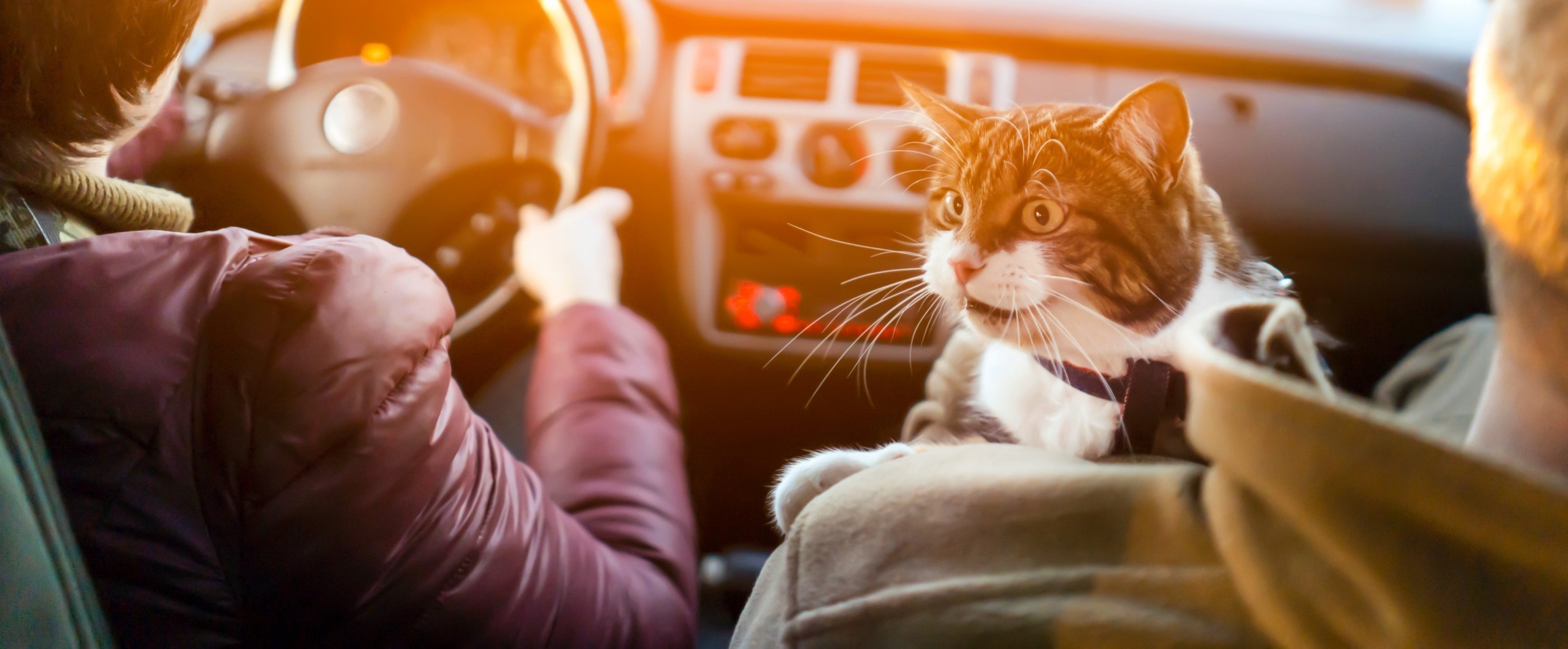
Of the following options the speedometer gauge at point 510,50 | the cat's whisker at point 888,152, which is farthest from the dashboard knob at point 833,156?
the speedometer gauge at point 510,50

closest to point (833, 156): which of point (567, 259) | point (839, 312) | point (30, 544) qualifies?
point (839, 312)

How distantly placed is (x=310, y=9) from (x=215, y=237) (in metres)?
0.37

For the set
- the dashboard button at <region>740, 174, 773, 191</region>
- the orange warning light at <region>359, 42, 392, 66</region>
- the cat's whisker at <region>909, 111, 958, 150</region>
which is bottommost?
the dashboard button at <region>740, 174, 773, 191</region>

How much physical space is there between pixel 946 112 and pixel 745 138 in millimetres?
628

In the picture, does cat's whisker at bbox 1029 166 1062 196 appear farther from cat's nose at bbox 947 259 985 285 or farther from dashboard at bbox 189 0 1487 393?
dashboard at bbox 189 0 1487 393

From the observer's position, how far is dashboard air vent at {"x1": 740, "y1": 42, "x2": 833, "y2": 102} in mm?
1214

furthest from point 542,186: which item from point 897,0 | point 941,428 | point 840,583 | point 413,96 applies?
point 840,583

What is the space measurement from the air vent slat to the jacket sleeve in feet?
2.28

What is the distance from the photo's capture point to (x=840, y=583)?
482 mm

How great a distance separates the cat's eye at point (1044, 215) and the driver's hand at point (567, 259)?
2.02ft

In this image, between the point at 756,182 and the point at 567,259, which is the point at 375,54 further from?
the point at 756,182

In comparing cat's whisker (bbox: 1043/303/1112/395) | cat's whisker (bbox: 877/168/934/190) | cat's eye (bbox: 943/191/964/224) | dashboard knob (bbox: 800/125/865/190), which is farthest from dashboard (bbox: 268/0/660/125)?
cat's whisker (bbox: 1043/303/1112/395)

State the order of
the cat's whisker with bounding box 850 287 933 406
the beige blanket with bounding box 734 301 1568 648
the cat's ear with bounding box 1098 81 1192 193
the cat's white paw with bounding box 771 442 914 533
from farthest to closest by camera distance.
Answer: the cat's whisker with bounding box 850 287 933 406 < the cat's white paw with bounding box 771 442 914 533 < the cat's ear with bounding box 1098 81 1192 193 < the beige blanket with bounding box 734 301 1568 648

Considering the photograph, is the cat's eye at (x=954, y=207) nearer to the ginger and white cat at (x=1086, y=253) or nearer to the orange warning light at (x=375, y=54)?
the ginger and white cat at (x=1086, y=253)
